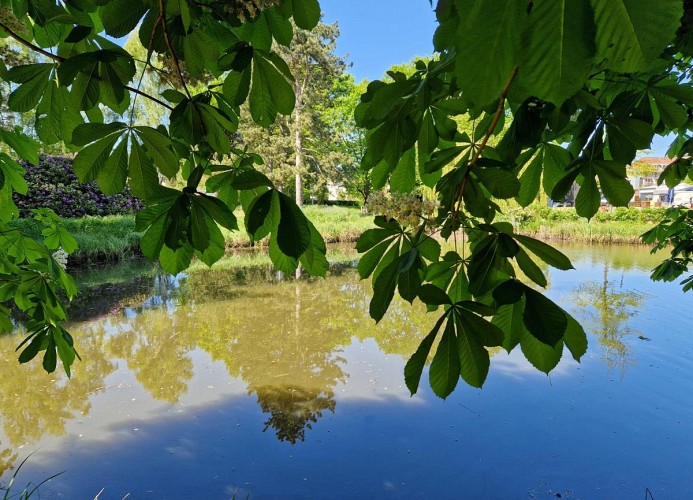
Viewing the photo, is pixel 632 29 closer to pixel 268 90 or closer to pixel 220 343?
pixel 268 90

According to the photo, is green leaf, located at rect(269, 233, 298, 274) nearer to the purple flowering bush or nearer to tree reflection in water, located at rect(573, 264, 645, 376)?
tree reflection in water, located at rect(573, 264, 645, 376)

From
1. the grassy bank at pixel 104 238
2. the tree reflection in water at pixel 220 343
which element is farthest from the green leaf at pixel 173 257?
the grassy bank at pixel 104 238

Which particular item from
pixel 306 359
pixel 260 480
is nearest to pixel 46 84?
pixel 260 480

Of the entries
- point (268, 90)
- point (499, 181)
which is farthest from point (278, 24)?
point (499, 181)

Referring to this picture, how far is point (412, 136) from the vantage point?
0.72 metres

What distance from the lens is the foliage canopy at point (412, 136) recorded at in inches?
16.8

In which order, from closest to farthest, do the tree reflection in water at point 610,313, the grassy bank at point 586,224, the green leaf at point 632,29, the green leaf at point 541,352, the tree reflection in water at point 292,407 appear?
the green leaf at point 632,29
the green leaf at point 541,352
the tree reflection in water at point 292,407
the tree reflection in water at point 610,313
the grassy bank at point 586,224

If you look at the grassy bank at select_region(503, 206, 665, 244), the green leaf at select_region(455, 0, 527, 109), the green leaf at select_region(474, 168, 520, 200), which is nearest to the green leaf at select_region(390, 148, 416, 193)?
the green leaf at select_region(474, 168, 520, 200)

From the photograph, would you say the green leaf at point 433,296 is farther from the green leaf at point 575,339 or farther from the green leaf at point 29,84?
the green leaf at point 29,84

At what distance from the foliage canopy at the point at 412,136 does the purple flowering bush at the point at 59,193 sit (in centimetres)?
977

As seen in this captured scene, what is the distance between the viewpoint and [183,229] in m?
0.61

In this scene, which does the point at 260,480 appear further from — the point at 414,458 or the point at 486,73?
the point at 486,73

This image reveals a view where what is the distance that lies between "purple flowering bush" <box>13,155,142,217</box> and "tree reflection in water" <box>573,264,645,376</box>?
9725mm

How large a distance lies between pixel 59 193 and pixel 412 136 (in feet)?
37.0
